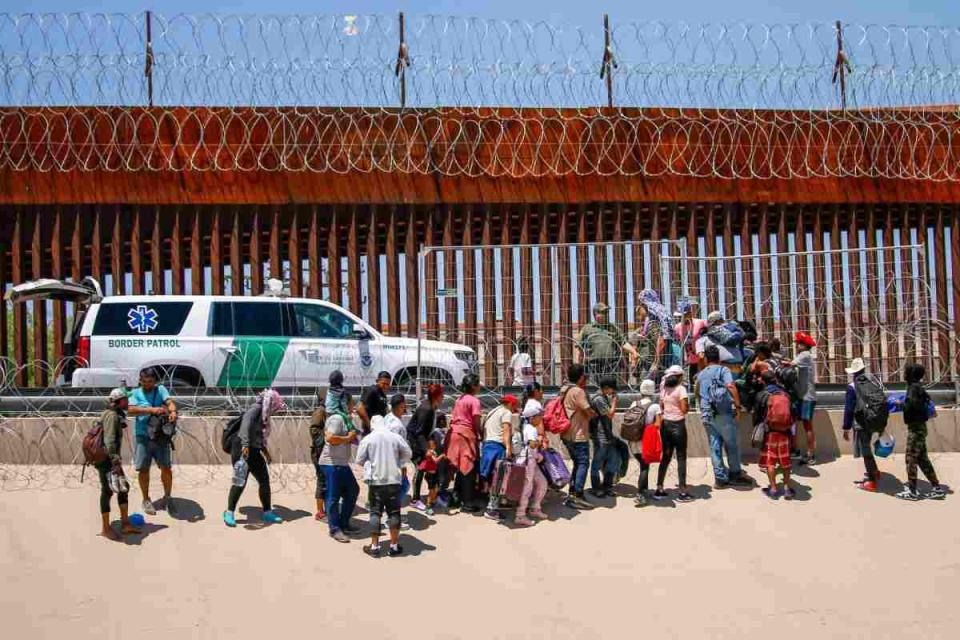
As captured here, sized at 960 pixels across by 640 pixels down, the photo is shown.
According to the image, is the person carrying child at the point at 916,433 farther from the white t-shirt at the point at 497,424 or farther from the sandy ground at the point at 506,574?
the white t-shirt at the point at 497,424

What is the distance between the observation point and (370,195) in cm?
1424

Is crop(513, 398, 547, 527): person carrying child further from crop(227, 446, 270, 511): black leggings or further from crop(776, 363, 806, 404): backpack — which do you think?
crop(776, 363, 806, 404): backpack

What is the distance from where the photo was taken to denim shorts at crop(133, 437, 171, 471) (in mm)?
9633

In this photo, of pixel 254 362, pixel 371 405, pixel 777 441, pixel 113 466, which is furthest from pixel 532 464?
pixel 254 362

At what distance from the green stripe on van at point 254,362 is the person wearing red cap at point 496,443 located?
134 inches

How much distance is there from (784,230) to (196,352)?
7959 millimetres

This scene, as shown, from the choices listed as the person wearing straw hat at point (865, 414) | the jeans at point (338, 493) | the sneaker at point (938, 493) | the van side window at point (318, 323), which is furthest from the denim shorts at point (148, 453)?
the sneaker at point (938, 493)

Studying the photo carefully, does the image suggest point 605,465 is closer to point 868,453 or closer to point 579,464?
point 579,464

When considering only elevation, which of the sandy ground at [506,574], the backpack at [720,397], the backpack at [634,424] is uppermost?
the backpack at [720,397]

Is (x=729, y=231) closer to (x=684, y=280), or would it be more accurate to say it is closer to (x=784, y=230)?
(x=784, y=230)


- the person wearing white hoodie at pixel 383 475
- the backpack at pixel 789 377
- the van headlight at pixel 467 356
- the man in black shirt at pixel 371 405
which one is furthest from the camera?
the van headlight at pixel 467 356

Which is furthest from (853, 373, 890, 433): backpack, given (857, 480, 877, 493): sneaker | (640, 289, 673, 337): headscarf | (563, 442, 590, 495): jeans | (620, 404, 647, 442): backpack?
(563, 442, 590, 495): jeans

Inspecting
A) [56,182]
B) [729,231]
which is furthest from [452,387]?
[56,182]

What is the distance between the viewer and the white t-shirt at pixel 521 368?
11523 millimetres
